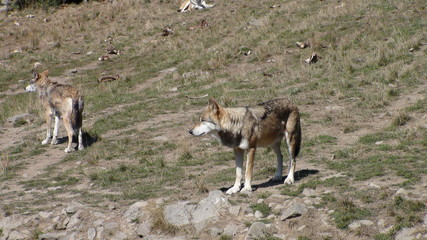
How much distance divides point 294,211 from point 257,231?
2.27 feet

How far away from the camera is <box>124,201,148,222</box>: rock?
11.1 meters

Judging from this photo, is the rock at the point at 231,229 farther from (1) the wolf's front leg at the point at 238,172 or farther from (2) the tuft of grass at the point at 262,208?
(1) the wolf's front leg at the point at 238,172

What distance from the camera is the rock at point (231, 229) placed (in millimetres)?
10168

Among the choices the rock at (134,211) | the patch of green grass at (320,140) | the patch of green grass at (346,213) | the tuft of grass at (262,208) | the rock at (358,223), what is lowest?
the rock at (134,211)

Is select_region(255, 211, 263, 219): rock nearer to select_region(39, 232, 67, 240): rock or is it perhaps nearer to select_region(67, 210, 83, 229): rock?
select_region(67, 210, 83, 229): rock

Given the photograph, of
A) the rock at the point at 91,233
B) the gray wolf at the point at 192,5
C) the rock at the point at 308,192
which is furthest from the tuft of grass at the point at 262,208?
the gray wolf at the point at 192,5

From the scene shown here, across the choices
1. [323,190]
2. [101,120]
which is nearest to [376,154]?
[323,190]

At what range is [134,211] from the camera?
36.8 feet

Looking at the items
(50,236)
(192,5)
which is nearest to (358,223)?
(50,236)

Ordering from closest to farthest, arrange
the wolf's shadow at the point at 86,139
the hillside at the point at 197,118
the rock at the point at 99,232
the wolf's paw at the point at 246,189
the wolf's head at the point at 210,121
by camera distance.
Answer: the hillside at the point at 197,118, the rock at the point at 99,232, the wolf's head at the point at 210,121, the wolf's paw at the point at 246,189, the wolf's shadow at the point at 86,139

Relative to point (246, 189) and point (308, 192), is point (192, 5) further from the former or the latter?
point (308, 192)

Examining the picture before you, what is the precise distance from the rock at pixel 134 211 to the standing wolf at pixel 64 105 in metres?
6.88

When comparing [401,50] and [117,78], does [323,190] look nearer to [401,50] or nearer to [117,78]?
[401,50]

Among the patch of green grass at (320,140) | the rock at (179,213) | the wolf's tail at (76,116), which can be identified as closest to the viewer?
the rock at (179,213)
